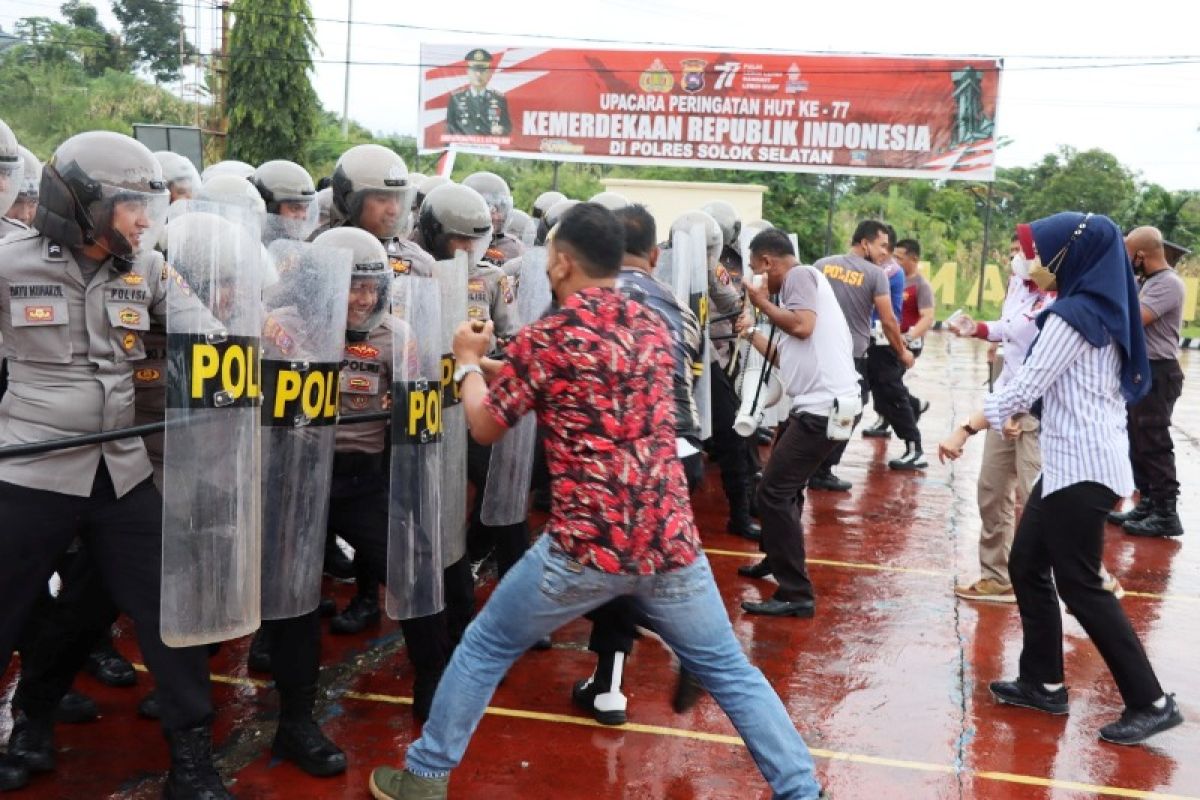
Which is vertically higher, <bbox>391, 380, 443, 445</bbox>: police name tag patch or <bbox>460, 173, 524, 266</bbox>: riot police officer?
<bbox>460, 173, 524, 266</bbox>: riot police officer

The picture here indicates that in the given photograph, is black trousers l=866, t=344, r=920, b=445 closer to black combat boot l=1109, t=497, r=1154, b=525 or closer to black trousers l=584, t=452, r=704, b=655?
black combat boot l=1109, t=497, r=1154, b=525

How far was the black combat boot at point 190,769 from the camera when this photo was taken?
3844 mm

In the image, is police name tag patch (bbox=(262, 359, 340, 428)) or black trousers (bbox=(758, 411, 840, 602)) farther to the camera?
black trousers (bbox=(758, 411, 840, 602))

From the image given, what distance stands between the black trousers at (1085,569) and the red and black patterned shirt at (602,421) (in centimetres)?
201

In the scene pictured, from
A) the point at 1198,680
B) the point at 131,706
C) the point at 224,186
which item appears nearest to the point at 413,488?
the point at 131,706

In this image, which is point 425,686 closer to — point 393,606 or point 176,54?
point 393,606

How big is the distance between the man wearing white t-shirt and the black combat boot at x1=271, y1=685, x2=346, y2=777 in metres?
2.65

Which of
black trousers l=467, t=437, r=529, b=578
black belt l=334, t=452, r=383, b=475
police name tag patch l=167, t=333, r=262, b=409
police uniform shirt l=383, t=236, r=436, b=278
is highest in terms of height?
police uniform shirt l=383, t=236, r=436, b=278

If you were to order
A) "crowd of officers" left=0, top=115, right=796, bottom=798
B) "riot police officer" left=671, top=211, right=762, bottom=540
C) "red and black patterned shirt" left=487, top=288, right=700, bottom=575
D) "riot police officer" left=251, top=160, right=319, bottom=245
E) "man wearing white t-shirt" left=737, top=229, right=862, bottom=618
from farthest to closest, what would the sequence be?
"riot police officer" left=671, top=211, right=762, bottom=540
"man wearing white t-shirt" left=737, top=229, right=862, bottom=618
"riot police officer" left=251, top=160, right=319, bottom=245
"crowd of officers" left=0, top=115, right=796, bottom=798
"red and black patterned shirt" left=487, top=288, right=700, bottom=575

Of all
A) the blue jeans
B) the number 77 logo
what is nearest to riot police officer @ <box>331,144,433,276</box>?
the blue jeans

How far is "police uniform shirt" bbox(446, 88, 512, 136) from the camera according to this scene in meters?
23.4

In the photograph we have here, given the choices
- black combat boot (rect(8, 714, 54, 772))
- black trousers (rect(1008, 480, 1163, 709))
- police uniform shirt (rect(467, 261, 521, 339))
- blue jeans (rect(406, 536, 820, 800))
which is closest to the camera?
blue jeans (rect(406, 536, 820, 800))

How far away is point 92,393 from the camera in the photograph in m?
3.70

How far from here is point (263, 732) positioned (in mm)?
4602
